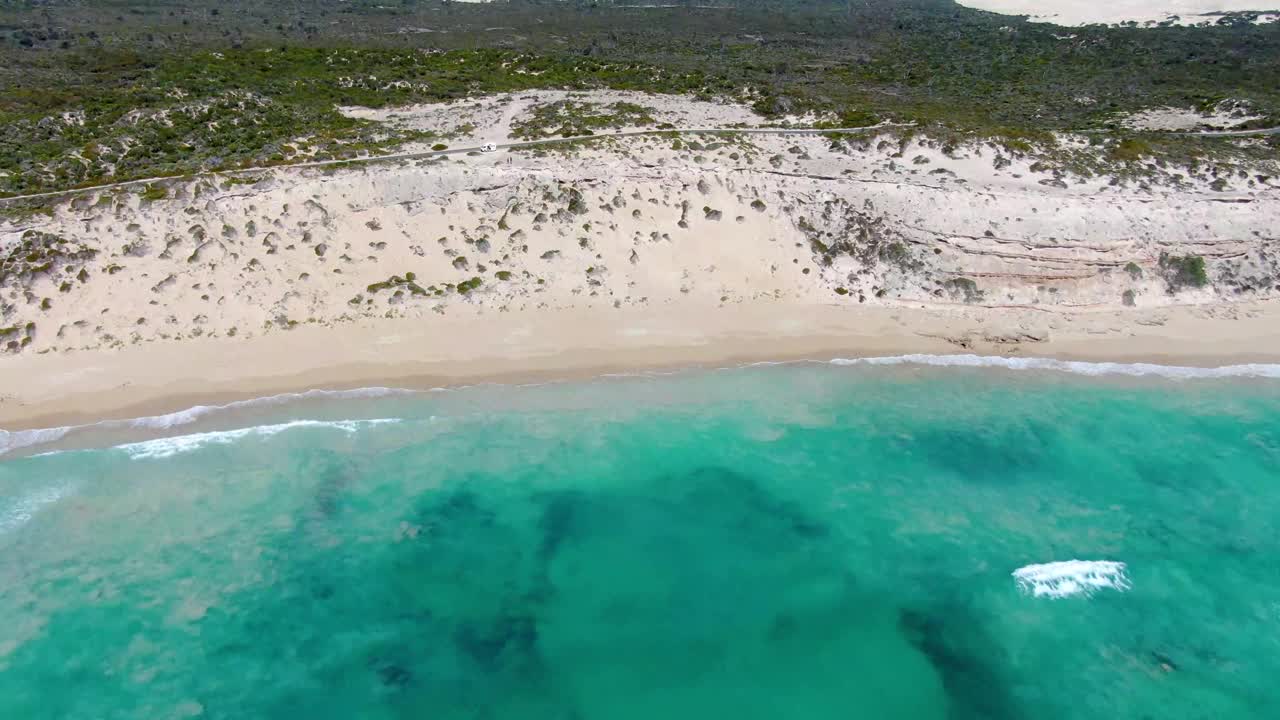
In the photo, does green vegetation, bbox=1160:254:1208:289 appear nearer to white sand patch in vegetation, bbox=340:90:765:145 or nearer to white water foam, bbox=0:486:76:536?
white sand patch in vegetation, bbox=340:90:765:145

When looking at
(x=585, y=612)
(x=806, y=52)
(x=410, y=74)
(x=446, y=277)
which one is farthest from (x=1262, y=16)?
(x=585, y=612)

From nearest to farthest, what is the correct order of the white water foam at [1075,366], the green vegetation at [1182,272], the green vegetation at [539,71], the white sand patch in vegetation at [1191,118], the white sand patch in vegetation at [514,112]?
the white water foam at [1075,366] → the green vegetation at [1182,272] → the green vegetation at [539,71] → the white sand patch in vegetation at [514,112] → the white sand patch in vegetation at [1191,118]

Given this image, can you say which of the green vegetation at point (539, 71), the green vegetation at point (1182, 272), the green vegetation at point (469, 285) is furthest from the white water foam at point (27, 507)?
the green vegetation at point (1182, 272)

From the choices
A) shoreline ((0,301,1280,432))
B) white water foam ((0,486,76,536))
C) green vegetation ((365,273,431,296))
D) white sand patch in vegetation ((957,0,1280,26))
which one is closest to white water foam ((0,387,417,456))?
shoreline ((0,301,1280,432))

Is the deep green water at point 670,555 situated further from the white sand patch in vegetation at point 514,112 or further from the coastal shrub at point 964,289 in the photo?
the white sand patch in vegetation at point 514,112

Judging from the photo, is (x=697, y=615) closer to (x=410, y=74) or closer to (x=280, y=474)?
(x=280, y=474)

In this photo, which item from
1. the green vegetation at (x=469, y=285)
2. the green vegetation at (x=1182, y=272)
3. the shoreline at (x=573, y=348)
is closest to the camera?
the shoreline at (x=573, y=348)
